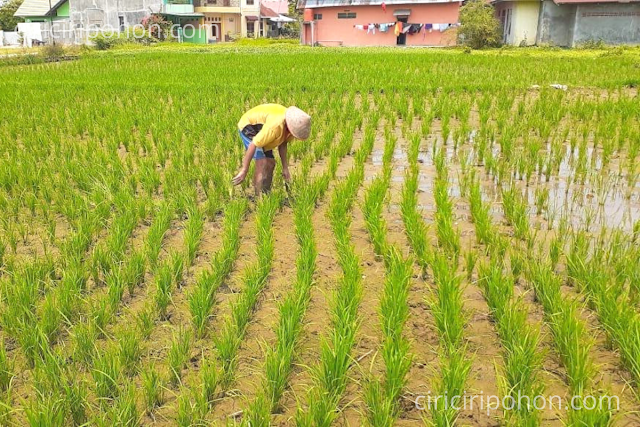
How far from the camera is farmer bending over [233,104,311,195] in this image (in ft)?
11.1

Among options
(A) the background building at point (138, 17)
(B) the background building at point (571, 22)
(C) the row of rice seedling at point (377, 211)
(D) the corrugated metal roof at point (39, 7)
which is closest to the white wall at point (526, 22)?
(B) the background building at point (571, 22)

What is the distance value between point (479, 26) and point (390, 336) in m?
19.9

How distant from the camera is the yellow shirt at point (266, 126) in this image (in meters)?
3.47

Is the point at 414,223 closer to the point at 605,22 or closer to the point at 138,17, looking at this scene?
the point at 605,22

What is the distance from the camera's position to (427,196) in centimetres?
420

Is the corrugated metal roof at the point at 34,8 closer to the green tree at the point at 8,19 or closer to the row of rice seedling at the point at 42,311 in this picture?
the green tree at the point at 8,19

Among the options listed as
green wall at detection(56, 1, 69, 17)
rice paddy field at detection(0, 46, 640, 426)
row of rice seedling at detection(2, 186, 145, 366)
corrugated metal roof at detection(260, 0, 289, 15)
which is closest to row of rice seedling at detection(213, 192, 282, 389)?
rice paddy field at detection(0, 46, 640, 426)

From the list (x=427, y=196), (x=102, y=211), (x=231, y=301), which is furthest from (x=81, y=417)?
(x=427, y=196)

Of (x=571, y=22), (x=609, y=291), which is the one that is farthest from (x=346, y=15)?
(x=609, y=291)

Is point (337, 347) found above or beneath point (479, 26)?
beneath

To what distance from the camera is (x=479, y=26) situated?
19.7 metres

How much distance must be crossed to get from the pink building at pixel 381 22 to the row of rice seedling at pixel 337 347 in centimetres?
2305

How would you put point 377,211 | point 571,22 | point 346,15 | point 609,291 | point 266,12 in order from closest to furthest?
point 609,291
point 377,211
point 571,22
point 346,15
point 266,12

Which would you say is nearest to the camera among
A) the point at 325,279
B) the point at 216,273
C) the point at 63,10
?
the point at 216,273
